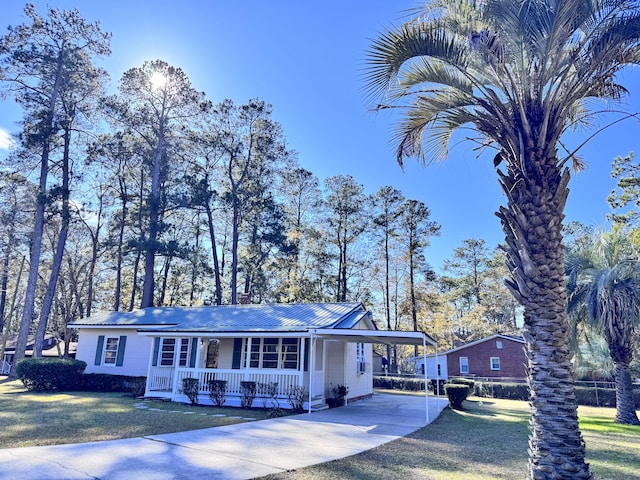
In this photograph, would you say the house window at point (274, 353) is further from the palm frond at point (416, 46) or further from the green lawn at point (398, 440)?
the palm frond at point (416, 46)

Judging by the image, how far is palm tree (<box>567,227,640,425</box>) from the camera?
12.3 m

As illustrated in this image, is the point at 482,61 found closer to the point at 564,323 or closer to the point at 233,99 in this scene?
the point at 564,323

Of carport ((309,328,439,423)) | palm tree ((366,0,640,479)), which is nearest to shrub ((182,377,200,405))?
carport ((309,328,439,423))

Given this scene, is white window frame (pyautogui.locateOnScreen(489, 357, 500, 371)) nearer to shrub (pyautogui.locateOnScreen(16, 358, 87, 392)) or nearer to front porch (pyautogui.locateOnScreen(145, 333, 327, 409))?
front porch (pyautogui.locateOnScreen(145, 333, 327, 409))

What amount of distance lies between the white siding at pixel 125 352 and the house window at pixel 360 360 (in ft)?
29.4

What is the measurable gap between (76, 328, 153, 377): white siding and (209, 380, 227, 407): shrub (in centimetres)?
538

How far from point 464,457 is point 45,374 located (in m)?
16.7

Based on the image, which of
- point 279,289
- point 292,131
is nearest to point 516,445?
point 279,289

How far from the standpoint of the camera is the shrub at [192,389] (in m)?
13.6

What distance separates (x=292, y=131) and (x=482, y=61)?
25590 mm

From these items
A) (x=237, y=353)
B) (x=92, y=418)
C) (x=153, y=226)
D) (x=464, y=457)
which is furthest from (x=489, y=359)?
(x=92, y=418)

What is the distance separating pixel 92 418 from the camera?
32.1 ft

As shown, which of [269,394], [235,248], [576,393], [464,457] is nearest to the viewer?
[464,457]

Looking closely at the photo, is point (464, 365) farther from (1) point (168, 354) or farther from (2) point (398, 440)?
(2) point (398, 440)
